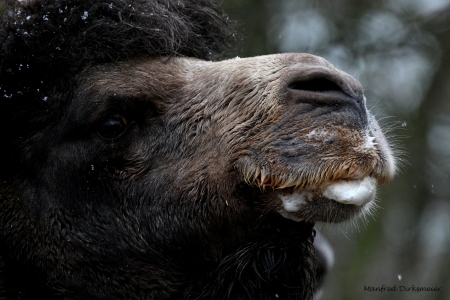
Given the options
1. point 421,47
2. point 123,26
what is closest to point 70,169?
point 123,26

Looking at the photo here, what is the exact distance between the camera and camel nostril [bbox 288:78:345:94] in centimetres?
379

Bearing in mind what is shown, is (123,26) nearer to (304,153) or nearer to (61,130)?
(61,130)

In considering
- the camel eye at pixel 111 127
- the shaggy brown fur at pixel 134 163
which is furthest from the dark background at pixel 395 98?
the camel eye at pixel 111 127

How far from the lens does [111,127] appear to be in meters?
4.36

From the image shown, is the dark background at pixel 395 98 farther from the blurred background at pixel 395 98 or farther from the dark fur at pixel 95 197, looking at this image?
the dark fur at pixel 95 197

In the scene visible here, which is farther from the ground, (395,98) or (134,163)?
(134,163)

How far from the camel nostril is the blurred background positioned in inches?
267

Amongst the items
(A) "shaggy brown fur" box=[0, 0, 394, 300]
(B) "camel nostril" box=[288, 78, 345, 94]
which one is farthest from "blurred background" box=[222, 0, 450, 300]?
(B) "camel nostril" box=[288, 78, 345, 94]

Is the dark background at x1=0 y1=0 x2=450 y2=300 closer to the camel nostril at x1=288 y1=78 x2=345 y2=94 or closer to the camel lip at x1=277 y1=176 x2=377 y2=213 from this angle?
the camel nostril at x1=288 y1=78 x2=345 y2=94

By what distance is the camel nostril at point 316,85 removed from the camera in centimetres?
379

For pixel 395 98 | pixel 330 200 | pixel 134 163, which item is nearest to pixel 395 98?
pixel 395 98

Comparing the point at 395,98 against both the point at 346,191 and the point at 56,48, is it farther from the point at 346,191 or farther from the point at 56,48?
the point at 346,191

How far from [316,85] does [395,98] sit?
910 centimetres

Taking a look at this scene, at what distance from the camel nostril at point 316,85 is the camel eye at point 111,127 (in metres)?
1.15
